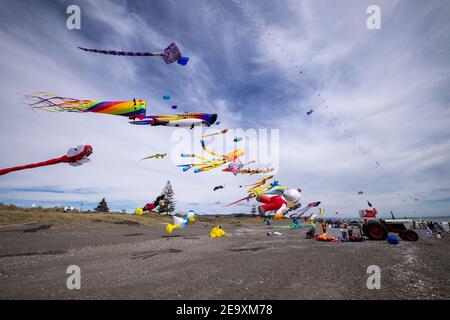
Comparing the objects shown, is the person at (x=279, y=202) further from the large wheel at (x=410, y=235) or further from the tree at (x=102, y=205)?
the tree at (x=102, y=205)

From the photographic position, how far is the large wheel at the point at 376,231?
19.4 meters

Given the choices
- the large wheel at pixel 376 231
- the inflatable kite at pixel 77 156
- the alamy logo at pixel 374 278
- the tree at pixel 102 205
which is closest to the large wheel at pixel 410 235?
the large wheel at pixel 376 231

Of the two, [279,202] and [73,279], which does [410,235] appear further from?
[73,279]

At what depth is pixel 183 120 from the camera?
35.1 ft

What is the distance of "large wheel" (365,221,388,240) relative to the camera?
1945 centimetres

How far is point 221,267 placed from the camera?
10.1 meters

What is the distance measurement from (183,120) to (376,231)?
66.4ft

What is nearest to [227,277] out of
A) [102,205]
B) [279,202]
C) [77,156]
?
[77,156]

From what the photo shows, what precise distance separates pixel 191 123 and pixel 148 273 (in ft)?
23.3

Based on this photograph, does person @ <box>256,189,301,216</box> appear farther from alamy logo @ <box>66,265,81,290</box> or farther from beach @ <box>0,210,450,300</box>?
alamy logo @ <box>66,265,81,290</box>

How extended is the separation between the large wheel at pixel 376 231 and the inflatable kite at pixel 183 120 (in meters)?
18.6
